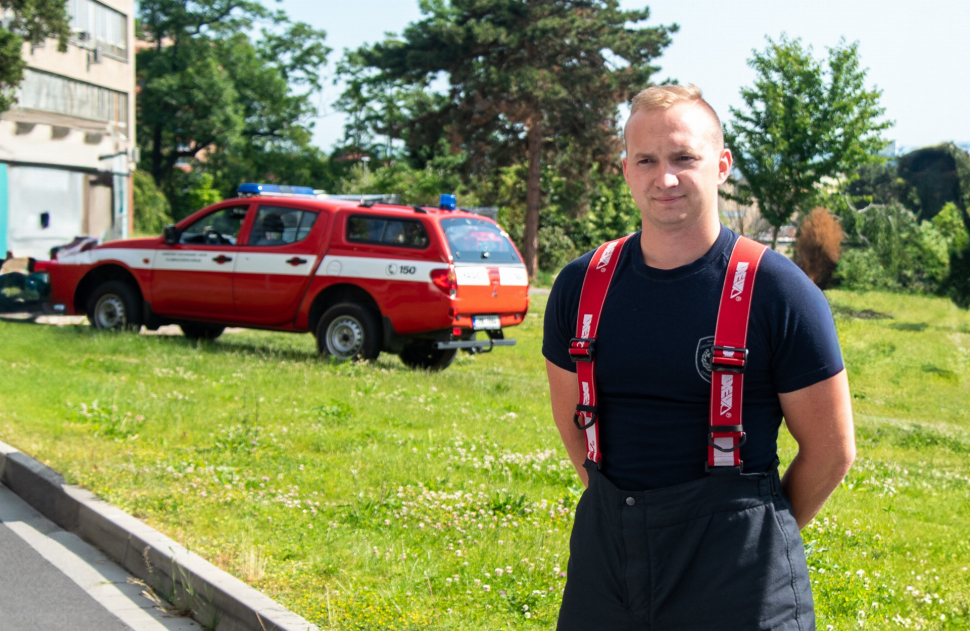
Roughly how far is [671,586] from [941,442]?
951 cm

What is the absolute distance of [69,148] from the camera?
96.0 feet

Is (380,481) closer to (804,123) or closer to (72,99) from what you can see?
(804,123)

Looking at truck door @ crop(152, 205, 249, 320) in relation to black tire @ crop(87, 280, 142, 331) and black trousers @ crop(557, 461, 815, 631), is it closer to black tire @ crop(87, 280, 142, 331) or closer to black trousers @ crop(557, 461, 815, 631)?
black tire @ crop(87, 280, 142, 331)

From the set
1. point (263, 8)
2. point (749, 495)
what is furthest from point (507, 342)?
point (263, 8)

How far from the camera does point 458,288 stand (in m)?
12.0

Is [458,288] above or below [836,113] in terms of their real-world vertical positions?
below

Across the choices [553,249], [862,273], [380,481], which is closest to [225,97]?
[553,249]

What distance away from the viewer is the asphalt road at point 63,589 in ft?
15.3

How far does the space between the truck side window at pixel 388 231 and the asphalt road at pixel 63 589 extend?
22.1 feet

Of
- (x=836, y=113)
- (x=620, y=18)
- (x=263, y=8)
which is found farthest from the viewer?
(x=263, y=8)

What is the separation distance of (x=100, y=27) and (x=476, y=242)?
32578 mm

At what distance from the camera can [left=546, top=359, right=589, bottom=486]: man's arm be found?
2602 mm

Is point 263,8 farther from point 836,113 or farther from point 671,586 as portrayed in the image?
point 671,586

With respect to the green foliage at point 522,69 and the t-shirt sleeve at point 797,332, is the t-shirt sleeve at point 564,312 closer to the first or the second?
the t-shirt sleeve at point 797,332
